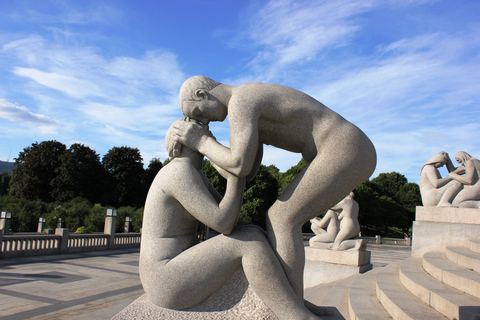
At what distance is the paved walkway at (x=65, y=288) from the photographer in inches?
248

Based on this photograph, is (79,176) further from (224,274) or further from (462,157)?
(224,274)

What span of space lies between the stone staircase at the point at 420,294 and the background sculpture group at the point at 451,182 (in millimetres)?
2130

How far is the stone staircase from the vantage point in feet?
12.6

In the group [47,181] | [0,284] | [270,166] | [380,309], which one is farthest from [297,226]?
[270,166]

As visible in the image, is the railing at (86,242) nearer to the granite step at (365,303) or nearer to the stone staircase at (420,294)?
the stone staircase at (420,294)

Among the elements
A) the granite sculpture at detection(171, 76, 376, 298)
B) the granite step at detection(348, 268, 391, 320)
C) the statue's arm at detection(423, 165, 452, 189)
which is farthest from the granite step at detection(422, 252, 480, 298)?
the statue's arm at detection(423, 165, 452, 189)

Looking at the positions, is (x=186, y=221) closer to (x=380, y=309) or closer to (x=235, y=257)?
(x=235, y=257)

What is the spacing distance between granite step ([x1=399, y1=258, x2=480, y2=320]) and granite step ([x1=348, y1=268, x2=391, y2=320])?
55 cm

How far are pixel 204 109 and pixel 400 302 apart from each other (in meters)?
3.63

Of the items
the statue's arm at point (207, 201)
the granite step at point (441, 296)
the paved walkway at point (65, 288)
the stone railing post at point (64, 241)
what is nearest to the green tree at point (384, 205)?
the stone railing post at point (64, 241)

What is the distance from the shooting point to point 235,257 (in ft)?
8.86

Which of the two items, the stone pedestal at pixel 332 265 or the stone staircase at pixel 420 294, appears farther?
the stone pedestal at pixel 332 265

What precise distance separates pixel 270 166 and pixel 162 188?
4737 cm

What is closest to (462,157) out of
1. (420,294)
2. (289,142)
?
(420,294)
